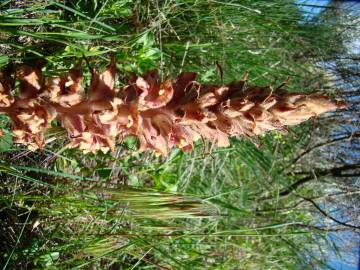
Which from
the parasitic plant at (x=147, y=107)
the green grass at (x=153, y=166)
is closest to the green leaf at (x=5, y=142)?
the green grass at (x=153, y=166)

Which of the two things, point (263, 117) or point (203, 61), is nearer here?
point (263, 117)

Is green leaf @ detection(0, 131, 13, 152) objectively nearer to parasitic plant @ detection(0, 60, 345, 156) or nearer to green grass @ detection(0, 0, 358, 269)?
green grass @ detection(0, 0, 358, 269)

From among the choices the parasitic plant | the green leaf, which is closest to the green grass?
the green leaf

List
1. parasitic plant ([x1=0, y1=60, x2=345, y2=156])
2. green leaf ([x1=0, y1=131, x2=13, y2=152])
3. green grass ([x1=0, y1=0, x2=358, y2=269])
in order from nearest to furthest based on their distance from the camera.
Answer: parasitic plant ([x1=0, y1=60, x2=345, y2=156]), green leaf ([x1=0, y1=131, x2=13, y2=152]), green grass ([x1=0, y1=0, x2=358, y2=269])

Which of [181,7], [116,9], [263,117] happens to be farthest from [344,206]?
[263,117]

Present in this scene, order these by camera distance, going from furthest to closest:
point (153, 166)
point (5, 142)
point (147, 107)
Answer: point (153, 166) → point (5, 142) → point (147, 107)

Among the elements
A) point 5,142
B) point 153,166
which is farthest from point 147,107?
point 153,166

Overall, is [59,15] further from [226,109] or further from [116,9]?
[226,109]

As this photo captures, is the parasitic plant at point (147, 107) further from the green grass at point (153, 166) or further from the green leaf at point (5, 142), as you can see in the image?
the green leaf at point (5, 142)

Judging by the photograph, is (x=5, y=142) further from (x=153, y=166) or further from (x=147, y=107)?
(x=153, y=166)
